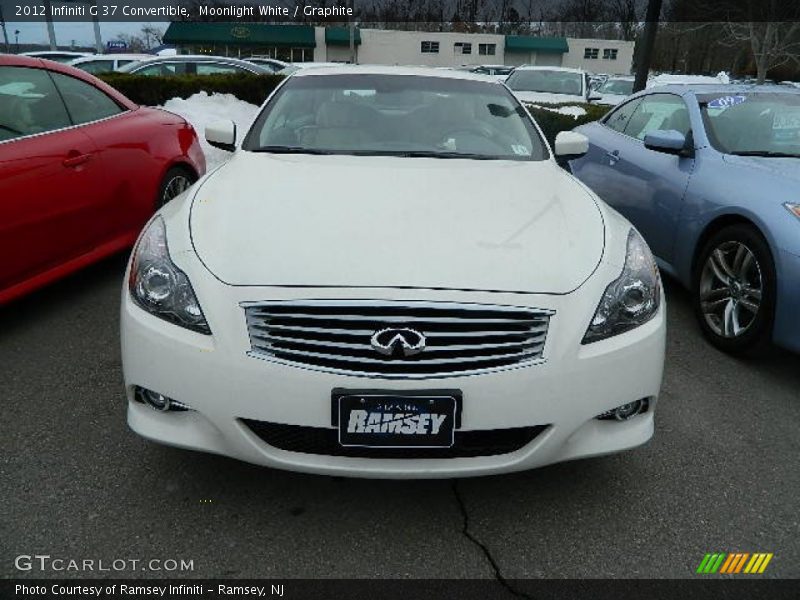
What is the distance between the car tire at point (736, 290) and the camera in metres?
3.43

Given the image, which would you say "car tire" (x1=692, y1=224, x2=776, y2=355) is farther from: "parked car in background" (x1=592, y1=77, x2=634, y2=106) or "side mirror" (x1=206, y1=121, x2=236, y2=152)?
"parked car in background" (x1=592, y1=77, x2=634, y2=106)

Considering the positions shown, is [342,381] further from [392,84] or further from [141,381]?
[392,84]

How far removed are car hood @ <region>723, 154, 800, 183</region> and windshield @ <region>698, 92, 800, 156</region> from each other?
0.12m

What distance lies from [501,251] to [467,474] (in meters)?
0.72

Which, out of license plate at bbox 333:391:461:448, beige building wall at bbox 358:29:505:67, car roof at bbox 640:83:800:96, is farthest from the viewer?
beige building wall at bbox 358:29:505:67

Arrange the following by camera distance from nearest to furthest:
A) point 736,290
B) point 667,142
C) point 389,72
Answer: point 736,290 < point 389,72 < point 667,142

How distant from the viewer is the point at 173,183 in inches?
197

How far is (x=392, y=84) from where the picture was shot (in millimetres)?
3752

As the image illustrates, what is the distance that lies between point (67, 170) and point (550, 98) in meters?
9.95

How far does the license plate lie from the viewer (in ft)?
6.48

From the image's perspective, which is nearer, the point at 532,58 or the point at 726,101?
the point at 726,101

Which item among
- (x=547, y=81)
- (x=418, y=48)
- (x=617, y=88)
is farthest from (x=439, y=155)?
(x=418, y=48)

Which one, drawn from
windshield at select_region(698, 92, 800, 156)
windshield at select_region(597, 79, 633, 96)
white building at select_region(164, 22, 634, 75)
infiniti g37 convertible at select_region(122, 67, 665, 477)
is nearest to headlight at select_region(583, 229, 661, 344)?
infiniti g37 convertible at select_region(122, 67, 665, 477)

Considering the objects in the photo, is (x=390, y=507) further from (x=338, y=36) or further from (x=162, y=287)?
(x=338, y=36)
